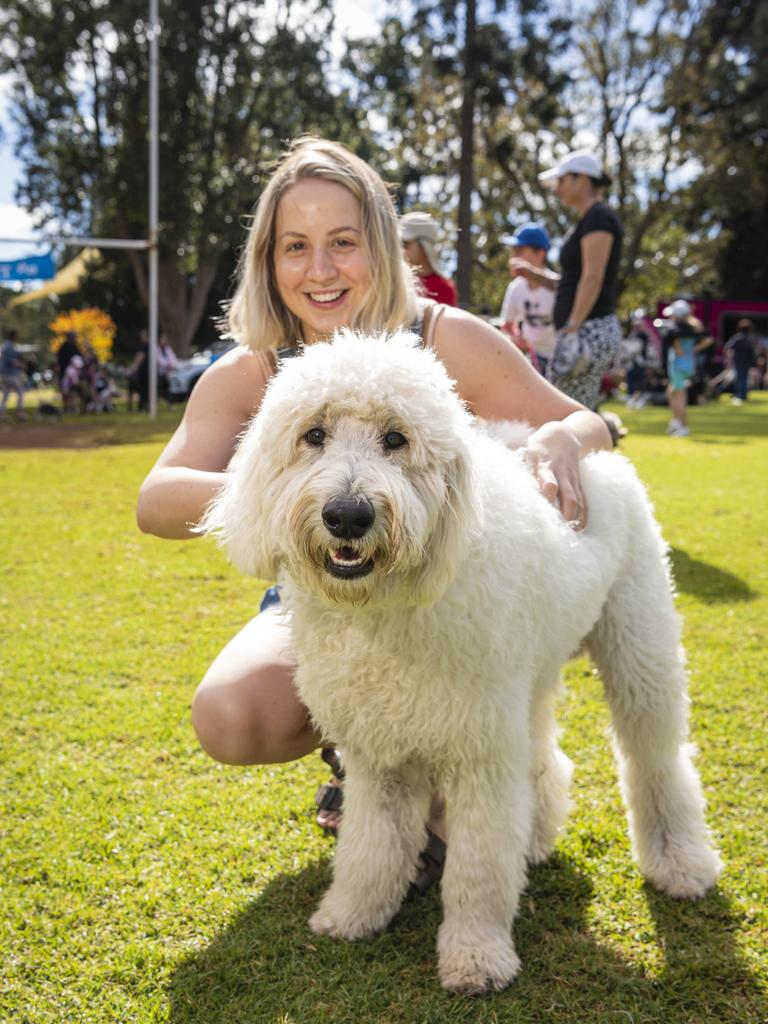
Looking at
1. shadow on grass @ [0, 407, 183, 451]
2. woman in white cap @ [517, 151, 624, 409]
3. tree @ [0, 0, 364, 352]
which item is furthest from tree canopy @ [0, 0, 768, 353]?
woman in white cap @ [517, 151, 624, 409]

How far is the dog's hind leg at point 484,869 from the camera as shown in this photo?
229 centimetres

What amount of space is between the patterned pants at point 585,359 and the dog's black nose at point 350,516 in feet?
13.3

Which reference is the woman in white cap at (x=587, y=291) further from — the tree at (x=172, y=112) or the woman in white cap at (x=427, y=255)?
the tree at (x=172, y=112)

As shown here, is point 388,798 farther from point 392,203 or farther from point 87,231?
point 87,231

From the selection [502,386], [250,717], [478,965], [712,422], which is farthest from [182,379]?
[478,965]

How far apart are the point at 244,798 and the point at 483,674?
56.1 inches

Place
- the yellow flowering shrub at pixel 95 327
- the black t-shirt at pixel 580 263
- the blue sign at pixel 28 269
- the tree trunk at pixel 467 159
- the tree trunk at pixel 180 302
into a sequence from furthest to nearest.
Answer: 1. the yellow flowering shrub at pixel 95 327
2. the tree trunk at pixel 180 302
3. the tree trunk at pixel 467 159
4. the blue sign at pixel 28 269
5. the black t-shirt at pixel 580 263

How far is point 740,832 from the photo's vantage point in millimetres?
3012

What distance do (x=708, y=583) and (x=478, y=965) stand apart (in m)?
4.16

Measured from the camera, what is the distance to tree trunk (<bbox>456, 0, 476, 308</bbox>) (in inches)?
720

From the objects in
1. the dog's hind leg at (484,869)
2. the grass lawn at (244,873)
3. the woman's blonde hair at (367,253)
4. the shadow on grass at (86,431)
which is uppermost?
the woman's blonde hair at (367,253)

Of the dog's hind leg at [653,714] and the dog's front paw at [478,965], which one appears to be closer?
the dog's front paw at [478,965]

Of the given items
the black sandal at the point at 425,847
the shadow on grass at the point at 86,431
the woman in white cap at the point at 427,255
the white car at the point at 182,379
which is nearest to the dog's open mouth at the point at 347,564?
the black sandal at the point at 425,847

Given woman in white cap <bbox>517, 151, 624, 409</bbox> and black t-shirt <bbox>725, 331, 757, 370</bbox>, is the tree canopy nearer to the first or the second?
black t-shirt <bbox>725, 331, 757, 370</bbox>
